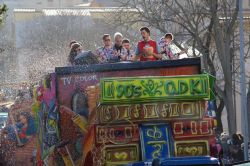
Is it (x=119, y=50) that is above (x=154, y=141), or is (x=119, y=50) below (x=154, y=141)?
above

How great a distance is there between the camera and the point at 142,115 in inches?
456

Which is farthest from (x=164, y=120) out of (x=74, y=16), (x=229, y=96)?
(x=74, y=16)

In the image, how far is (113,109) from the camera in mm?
11562

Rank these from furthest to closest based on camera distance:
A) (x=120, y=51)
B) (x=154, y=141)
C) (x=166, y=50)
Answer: (x=120, y=51)
(x=166, y=50)
(x=154, y=141)

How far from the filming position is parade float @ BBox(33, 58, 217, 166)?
11531mm

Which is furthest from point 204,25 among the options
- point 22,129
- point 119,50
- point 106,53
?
point 106,53

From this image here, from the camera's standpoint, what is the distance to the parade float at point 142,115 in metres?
11.5

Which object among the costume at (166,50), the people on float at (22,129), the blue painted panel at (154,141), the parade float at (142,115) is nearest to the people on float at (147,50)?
the costume at (166,50)

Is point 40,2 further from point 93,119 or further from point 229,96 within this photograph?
point 93,119

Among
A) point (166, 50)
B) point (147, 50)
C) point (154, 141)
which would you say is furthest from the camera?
point (166, 50)

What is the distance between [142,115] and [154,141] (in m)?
0.38

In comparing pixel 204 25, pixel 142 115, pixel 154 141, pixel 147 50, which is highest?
pixel 204 25

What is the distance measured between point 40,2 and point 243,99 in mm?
79956

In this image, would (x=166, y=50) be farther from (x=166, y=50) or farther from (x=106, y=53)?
(x=106, y=53)
